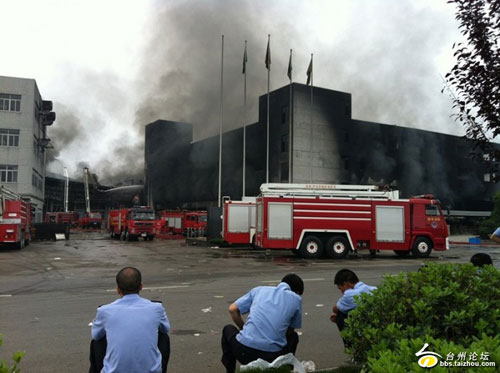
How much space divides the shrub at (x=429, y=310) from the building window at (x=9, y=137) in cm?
4044

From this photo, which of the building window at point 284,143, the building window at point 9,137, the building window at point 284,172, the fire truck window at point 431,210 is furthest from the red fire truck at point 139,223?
the fire truck window at point 431,210

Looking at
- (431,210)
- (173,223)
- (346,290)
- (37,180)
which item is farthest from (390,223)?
(37,180)

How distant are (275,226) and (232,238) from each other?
15.5ft

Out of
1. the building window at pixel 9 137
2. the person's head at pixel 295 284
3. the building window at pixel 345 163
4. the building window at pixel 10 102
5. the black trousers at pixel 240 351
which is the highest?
the building window at pixel 10 102

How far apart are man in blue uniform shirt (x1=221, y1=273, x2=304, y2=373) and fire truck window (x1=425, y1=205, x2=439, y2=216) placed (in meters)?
15.8

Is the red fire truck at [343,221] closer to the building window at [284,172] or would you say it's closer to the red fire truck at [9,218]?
the red fire truck at [9,218]

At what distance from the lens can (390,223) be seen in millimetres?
17719

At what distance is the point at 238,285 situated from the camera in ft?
33.2

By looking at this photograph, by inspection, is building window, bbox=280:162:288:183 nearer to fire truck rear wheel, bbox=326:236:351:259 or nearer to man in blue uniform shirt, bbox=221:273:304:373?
fire truck rear wheel, bbox=326:236:351:259

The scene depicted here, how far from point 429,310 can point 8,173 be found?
1613 inches

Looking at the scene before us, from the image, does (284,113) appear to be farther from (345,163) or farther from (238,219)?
(238,219)

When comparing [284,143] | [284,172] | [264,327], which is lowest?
[264,327]

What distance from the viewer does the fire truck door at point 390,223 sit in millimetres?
17609

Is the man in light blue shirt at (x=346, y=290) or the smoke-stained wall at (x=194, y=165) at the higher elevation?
the smoke-stained wall at (x=194, y=165)
